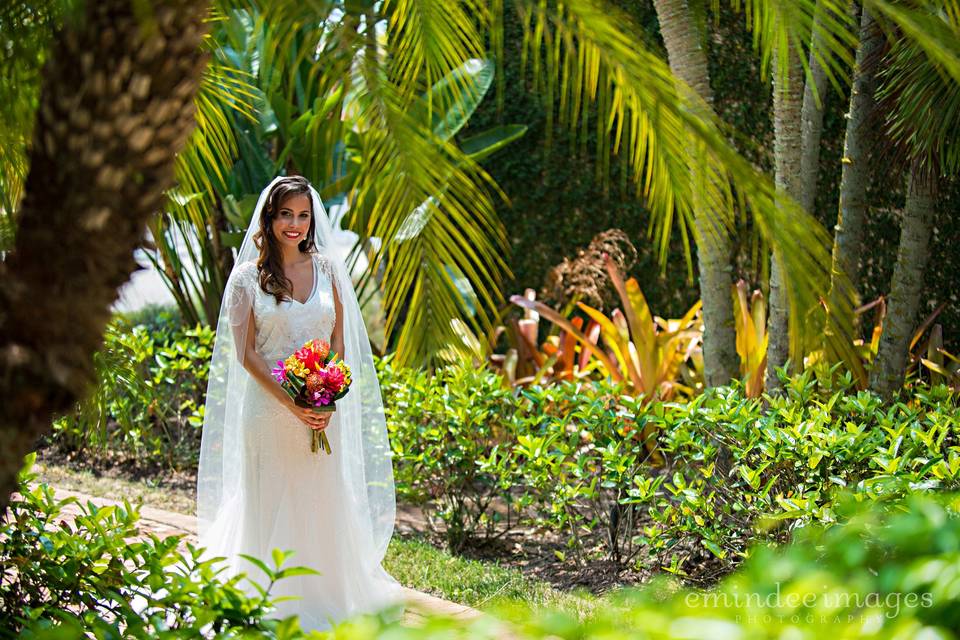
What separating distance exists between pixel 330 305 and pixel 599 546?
208 centimetres

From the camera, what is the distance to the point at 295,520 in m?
4.54

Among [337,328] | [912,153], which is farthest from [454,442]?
[912,153]

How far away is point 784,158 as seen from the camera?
17.9 feet

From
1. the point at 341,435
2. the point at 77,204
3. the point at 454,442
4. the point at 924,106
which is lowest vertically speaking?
the point at 454,442

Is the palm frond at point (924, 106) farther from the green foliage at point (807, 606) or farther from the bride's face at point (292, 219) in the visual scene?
the green foliage at point (807, 606)

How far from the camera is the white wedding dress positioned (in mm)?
4543

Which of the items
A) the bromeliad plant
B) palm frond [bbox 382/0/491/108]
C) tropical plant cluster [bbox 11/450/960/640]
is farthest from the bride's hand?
the bromeliad plant

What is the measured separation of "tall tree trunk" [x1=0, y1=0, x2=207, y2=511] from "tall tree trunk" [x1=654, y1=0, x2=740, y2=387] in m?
3.11

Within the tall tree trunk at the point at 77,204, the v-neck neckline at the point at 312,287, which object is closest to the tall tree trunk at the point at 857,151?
the v-neck neckline at the point at 312,287

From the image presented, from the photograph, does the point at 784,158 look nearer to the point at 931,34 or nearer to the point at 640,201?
the point at 931,34

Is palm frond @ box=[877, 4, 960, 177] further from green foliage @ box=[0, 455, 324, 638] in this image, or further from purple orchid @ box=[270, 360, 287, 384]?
green foliage @ box=[0, 455, 324, 638]

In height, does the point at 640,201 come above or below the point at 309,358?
below

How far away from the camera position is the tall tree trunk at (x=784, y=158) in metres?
5.36

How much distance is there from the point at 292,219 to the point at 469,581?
2.02 metres
